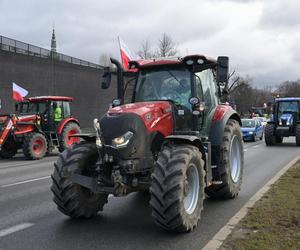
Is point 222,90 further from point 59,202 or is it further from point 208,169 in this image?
point 59,202

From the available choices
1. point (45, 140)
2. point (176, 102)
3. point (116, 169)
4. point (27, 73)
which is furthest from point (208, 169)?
point (27, 73)

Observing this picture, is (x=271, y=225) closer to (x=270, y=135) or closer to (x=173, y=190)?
(x=173, y=190)

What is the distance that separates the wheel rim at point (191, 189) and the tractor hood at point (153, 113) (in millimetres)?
821

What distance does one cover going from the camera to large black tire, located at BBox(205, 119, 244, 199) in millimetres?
8195

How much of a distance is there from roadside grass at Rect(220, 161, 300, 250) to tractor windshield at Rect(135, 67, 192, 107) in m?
2.13

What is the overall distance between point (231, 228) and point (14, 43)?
1231 inches

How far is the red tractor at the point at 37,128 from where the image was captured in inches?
716

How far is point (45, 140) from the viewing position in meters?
18.7

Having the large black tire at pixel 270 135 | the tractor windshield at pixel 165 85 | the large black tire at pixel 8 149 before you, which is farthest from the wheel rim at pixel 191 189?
the large black tire at pixel 270 135

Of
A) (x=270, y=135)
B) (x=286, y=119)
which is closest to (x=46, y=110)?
(x=270, y=135)

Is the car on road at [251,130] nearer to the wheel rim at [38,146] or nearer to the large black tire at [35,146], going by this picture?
the large black tire at [35,146]

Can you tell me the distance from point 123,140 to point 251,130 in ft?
74.8

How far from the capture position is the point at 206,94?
8.30 m

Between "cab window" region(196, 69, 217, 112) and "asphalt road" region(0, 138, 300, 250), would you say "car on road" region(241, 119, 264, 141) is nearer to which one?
"asphalt road" region(0, 138, 300, 250)
